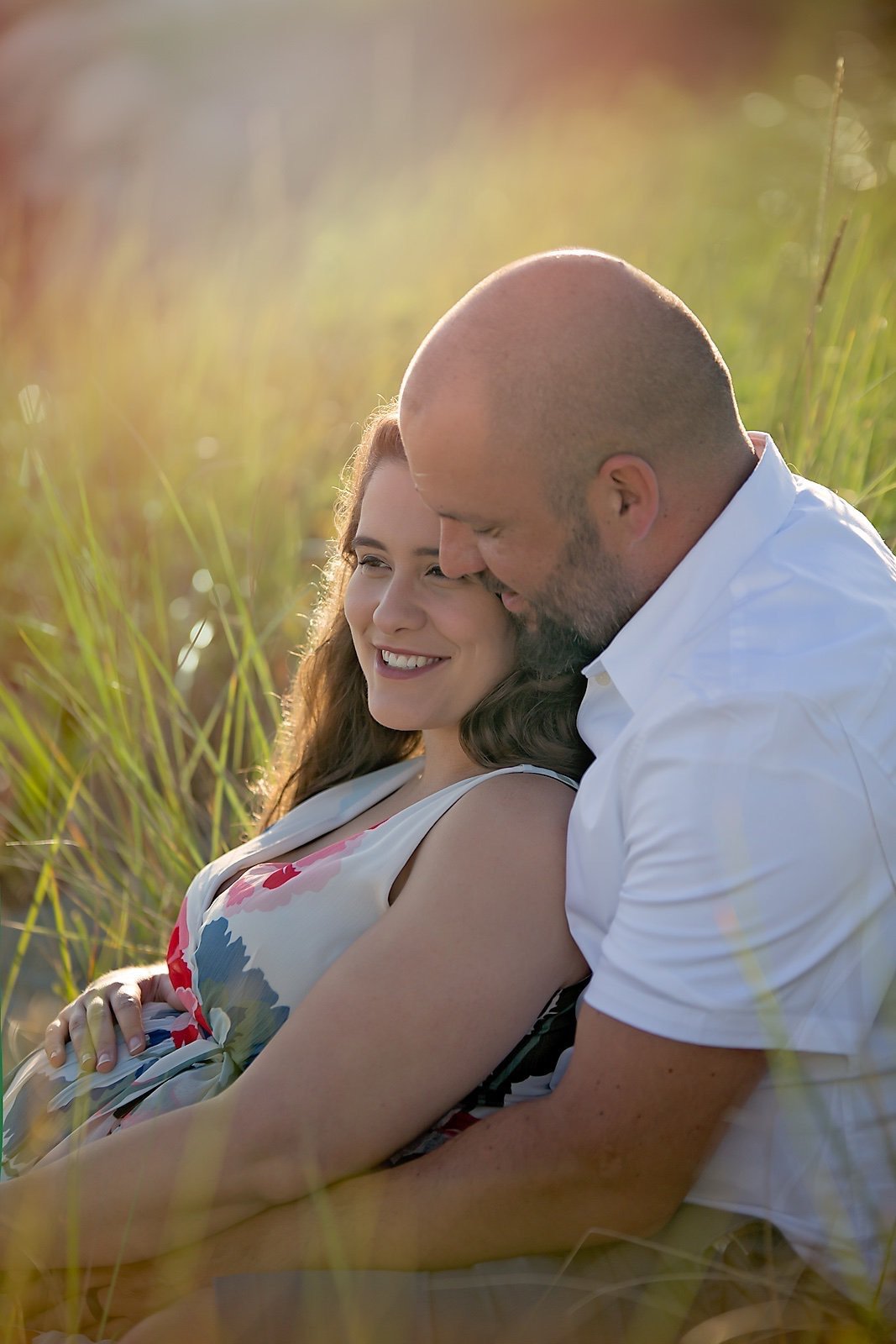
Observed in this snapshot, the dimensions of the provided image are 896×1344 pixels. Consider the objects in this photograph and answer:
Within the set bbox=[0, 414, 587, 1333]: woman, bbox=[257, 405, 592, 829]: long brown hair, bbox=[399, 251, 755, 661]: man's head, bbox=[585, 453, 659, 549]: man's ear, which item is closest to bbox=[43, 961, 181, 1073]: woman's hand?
bbox=[0, 414, 587, 1333]: woman

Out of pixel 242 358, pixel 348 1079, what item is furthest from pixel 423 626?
pixel 242 358

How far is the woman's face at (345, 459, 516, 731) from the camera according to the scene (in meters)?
2.19

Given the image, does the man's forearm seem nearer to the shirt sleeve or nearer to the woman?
the woman

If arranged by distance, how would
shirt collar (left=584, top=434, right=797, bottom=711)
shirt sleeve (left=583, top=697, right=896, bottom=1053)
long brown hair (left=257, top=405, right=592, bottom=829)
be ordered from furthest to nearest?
long brown hair (left=257, top=405, right=592, bottom=829)
shirt collar (left=584, top=434, right=797, bottom=711)
shirt sleeve (left=583, top=697, right=896, bottom=1053)

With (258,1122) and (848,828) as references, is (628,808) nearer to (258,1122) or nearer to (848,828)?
(848,828)

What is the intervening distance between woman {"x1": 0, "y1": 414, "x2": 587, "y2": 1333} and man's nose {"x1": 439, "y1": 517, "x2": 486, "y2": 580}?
0.24 ft

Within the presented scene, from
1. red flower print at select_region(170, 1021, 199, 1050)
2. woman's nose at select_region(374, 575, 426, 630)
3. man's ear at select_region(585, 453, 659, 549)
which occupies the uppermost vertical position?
man's ear at select_region(585, 453, 659, 549)

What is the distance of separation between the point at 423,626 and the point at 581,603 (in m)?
0.33

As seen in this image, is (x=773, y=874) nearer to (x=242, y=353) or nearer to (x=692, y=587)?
(x=692, y=587)

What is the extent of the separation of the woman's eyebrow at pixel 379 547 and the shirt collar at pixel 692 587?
43cm

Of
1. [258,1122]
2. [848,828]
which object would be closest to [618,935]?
[848,828]

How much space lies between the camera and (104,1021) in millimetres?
2268

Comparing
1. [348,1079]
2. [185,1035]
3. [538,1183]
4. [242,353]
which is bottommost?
[185,1035]

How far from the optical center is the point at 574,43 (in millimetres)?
10602
